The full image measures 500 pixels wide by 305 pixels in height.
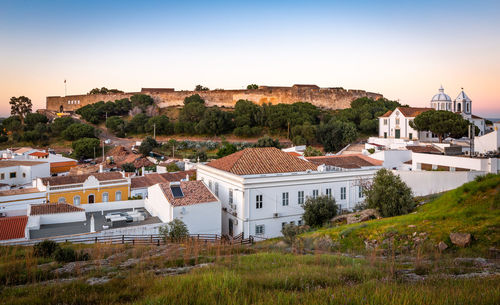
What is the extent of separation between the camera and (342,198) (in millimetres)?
16547

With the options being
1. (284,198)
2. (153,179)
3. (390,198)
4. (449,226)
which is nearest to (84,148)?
(153,179)

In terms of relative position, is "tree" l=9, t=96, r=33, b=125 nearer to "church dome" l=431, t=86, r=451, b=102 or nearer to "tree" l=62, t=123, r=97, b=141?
"tree" l=62, t=123, r=97, b=141

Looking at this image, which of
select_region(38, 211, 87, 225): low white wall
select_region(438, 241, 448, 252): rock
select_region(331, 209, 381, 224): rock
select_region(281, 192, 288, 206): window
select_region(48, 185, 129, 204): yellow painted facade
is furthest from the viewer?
select_region(48, 185, 129, 204): yellow painted facade

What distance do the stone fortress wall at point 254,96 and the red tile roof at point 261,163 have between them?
38.2m

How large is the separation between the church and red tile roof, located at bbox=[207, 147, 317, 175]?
21.8 meters

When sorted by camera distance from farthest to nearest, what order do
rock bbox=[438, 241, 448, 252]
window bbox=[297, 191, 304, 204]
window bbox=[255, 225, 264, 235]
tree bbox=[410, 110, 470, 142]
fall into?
tree bbox=[410, 110, 470, 142], window bbox=[297, 191, 304, 204], window bbox=[255, 225, 264, 235], rock bbox=[438, 241, 448, 252]

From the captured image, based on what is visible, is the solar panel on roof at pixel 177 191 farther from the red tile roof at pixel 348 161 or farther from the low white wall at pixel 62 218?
the red tile roof at pixel 348 161

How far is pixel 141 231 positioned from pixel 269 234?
5266 millimetres

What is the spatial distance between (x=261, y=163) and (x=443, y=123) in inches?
810

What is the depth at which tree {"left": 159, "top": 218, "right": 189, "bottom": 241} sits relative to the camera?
1177cm

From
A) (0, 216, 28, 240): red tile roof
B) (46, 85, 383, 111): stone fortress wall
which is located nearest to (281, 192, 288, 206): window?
(0, 216, 28, 240): red tile roof

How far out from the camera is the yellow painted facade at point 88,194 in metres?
18.2

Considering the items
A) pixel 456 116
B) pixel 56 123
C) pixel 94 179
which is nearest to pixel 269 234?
pixel 94 179

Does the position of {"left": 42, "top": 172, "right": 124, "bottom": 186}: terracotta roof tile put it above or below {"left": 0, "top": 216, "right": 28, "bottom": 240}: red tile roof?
above
